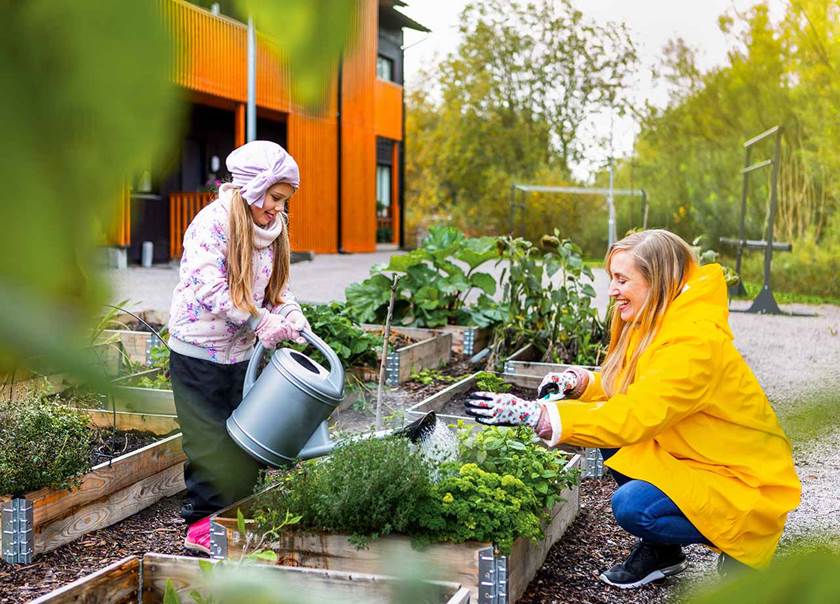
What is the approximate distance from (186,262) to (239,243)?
18 centimetres

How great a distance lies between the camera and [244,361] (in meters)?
3.25

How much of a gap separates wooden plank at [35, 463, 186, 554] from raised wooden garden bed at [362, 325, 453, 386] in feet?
6.16

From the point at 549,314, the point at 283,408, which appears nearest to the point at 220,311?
the point at 283,408

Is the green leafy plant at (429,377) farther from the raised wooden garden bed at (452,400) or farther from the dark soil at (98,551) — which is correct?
the dark soil at (98,551)

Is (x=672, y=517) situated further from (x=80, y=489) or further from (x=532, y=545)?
(x=80, y=489)

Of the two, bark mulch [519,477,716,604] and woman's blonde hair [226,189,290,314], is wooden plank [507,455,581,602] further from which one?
woman's blonde hair [226,189,290,314]

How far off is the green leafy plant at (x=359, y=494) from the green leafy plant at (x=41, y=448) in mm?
748

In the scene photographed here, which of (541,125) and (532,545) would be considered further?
(532,545)

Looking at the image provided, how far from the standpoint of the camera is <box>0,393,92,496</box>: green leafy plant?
2979 mm

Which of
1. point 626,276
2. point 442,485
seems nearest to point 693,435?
point 626,276

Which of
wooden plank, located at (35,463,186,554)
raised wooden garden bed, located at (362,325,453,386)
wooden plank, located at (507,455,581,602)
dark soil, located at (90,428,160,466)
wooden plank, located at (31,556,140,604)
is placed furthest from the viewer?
raised wooden garden bed, located at (362,325,453,386)

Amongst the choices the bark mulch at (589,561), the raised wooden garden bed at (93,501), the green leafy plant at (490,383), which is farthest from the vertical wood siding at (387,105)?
the green leafy plant at (490,383)

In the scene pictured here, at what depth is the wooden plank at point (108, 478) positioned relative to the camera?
9.87 ft

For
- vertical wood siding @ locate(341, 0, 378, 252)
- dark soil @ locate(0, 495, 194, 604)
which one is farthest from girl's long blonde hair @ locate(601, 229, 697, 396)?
vertical wood siding @ locate(341, 0, 378, 252)
